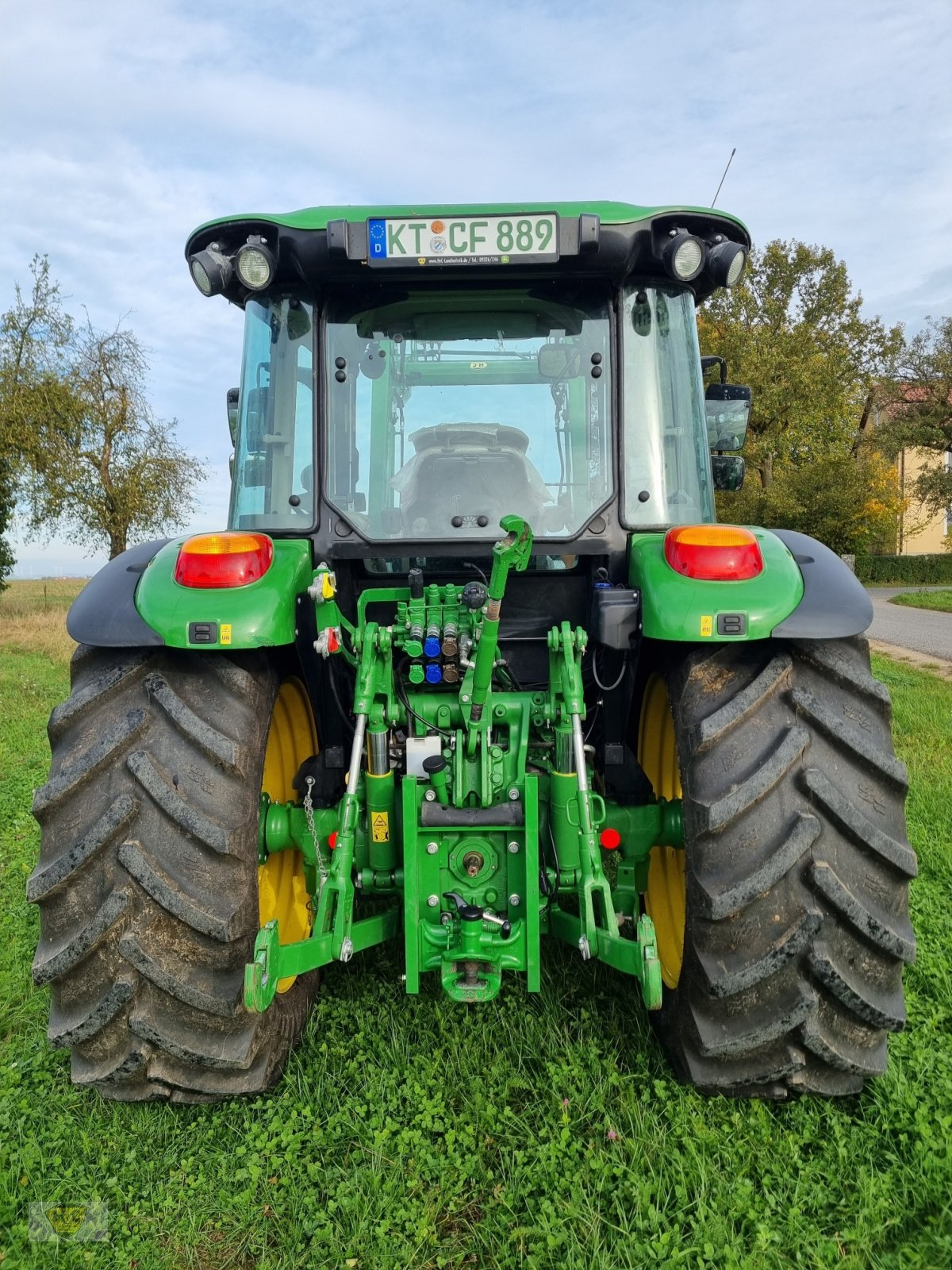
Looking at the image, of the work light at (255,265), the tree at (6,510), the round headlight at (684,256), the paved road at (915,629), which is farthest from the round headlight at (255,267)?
the tree at (6,510)

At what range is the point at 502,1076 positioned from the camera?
7.80 ft

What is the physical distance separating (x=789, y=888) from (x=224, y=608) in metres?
1.54

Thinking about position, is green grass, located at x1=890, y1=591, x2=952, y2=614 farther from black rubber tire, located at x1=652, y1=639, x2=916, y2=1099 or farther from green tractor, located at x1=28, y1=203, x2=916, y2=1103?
black rubber tire, located at x1=652, y1=639, x2=916, y2=1099

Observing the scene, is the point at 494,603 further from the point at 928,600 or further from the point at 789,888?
the point at 928,600

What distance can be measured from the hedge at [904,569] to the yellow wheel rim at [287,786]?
2844cm

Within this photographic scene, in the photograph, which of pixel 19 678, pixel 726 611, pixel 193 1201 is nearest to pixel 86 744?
pixel 193 1201

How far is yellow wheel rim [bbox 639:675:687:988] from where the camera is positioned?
2812 mm

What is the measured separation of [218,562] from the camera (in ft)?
7.47

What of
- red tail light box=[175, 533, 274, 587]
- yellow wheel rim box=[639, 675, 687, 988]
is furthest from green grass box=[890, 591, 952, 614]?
red tail light box=[175, 533, 274, 587]

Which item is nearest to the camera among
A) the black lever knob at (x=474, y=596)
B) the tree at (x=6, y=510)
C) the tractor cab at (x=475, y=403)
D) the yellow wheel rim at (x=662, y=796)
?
the black lever knob at (x=474, y=596)

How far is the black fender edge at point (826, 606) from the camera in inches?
82.8

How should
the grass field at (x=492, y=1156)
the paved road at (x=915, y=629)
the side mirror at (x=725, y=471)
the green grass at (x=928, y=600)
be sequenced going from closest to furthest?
1. the grass field at (x=492, y=1156)
2. the side mirror at (x=725, y=471)
3. the paved road at (x=915, y=629)
4. the green grass at (x=928, y=600)

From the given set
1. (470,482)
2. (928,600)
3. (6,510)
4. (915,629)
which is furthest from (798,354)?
(470,482)

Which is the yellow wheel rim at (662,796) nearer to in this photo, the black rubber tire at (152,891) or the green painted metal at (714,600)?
the green painted metal at (714,600)
